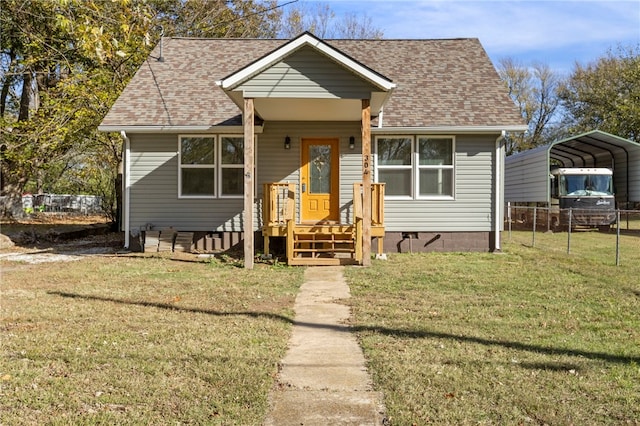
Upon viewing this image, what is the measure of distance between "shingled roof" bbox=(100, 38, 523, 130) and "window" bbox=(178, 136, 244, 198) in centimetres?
57

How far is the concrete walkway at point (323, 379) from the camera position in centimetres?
345

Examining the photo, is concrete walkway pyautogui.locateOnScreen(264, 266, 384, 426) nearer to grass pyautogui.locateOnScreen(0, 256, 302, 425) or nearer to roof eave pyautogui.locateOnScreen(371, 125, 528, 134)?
grass pyautogui.locateOnScreen(0, 256, 302, 425)

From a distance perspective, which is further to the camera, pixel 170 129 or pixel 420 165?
pixel 420 165

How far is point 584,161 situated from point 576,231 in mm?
5746

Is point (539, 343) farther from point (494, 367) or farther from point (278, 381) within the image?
point (278, 381)

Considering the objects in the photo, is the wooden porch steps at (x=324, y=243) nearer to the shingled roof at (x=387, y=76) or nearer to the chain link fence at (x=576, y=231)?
the shingled roof at (x=387, y=76)

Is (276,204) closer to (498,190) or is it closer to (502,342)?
(498,190)

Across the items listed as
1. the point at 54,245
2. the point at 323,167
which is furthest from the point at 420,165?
the point at 54,245

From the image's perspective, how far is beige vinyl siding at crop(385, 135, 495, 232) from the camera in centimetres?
1245

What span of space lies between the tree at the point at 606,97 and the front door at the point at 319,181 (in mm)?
24889

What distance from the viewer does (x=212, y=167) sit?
12.6 metres

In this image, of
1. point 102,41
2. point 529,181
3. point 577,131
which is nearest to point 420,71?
point 529,181

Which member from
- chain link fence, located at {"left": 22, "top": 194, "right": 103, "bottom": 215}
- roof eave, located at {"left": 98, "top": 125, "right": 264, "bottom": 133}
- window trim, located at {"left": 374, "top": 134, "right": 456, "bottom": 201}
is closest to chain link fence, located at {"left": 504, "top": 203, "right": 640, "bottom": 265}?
window trim, located at {"left": 374, "top": 134, "right": 456, "bottom": 201}

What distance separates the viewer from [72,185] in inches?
1490
